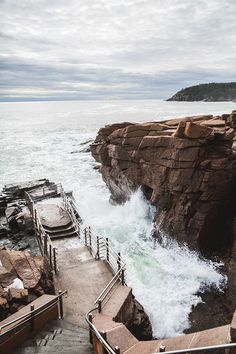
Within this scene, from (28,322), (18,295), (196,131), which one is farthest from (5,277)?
(196,131)

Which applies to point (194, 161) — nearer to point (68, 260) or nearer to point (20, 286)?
point (68, 260)

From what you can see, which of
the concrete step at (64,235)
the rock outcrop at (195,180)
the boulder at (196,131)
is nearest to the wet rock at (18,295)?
the concrete step at (64,235)

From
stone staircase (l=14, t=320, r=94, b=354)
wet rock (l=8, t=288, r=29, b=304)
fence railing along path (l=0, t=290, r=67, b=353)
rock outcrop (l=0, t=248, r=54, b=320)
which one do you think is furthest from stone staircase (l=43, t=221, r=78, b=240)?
stone staircase (l=14, t=320, r=94, b=354)

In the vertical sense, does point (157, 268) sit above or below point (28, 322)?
below

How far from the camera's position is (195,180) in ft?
63.0

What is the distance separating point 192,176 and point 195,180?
30 cm

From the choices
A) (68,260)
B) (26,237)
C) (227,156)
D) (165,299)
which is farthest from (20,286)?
(227,156)

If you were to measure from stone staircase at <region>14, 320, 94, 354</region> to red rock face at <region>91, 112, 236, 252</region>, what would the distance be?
1159cm

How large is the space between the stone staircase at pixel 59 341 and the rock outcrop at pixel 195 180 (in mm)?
10340

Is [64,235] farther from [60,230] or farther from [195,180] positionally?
[195,180]

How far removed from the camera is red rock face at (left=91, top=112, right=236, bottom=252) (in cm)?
1886

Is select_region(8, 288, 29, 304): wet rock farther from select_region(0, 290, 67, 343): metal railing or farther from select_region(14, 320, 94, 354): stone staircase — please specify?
select_region(14, 320, 94, 354): stone staircase

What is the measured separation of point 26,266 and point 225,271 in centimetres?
1131

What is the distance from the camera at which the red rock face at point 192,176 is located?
61.9 feet
